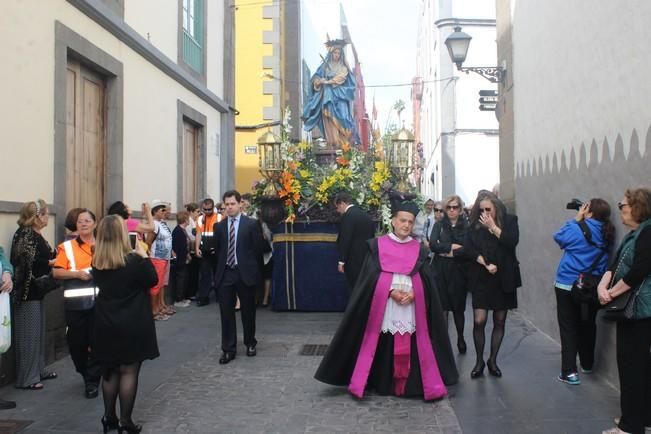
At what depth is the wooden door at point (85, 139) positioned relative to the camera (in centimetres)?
830

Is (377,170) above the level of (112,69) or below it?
below

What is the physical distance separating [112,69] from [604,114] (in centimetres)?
632

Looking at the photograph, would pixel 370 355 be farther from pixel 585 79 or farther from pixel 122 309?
pixel 585 79

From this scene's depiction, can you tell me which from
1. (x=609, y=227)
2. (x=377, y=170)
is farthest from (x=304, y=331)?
(x=609, y=227)

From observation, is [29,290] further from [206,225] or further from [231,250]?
[206,225]

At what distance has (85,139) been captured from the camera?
873 cm

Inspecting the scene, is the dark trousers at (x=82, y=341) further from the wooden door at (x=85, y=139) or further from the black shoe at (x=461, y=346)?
the black shoe at (x=461, y=346)

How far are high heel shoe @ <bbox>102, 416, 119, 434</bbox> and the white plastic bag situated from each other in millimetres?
1100

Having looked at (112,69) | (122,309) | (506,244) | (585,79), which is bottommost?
(122,309)

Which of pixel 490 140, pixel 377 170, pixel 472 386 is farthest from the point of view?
pixel 490 140

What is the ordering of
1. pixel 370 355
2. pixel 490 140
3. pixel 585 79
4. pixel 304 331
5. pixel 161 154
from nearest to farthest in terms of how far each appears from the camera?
1. pixel 370 355
2. pixel 585 79
3. pixel 304 331
4. pixel 161 154
5. pixel 490 140

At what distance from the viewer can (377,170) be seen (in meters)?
10.2

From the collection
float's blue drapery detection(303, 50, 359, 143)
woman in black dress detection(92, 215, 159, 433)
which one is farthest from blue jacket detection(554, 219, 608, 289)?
float's blue drapery detection(303, 50, 359, 143)

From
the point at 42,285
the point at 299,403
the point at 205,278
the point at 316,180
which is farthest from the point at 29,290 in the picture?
the point at 205,278
